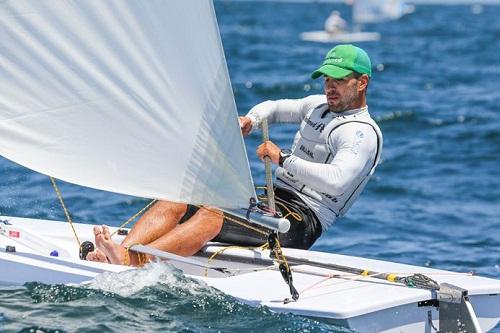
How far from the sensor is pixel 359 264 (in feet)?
16.9

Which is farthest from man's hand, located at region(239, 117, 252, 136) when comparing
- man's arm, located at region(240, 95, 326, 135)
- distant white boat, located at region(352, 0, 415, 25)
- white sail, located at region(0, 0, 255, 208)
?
distant white boat, located at region(352, 0, 415, 25)

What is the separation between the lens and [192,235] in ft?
16.7

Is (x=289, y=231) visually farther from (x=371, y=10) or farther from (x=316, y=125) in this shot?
(x=371, y=10)

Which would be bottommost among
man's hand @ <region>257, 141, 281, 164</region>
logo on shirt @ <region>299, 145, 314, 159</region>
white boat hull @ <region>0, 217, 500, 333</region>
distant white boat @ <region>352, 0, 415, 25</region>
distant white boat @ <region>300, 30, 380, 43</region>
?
white boat hull @ <region>0, 217, 500, 333</region>

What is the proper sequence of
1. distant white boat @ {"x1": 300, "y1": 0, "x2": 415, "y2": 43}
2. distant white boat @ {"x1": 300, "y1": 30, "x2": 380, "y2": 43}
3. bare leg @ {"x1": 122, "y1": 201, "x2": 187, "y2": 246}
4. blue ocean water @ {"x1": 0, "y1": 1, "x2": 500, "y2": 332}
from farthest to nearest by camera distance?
distant white boat @ {"x1": 300, "y1": 0, "x2": 415, "y2": 43}, distant white boat @ {"x1": 300, "y1": 30, "x2": 380, "y2": 43}, bare leg @ {"x1": 122, "y1": 201, "x2": 187, "y2": 246}, blue ocean water @ {"x1": 0, "y1": 1, "x2": 500, "y2": 332}

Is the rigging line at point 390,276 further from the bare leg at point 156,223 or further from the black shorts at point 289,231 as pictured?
the bare leg at point 156,223

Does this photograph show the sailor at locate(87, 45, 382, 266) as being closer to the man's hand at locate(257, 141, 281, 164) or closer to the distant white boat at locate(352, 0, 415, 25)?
the man's hand at locate(257, 141, 281, 164)

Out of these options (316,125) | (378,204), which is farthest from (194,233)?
(378,204)

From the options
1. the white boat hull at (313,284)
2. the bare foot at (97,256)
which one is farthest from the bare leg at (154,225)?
the white boat hull at (313,284)

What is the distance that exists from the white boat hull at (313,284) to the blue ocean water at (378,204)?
0.21 feet

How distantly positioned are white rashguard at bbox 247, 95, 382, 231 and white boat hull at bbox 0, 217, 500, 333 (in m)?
0.28

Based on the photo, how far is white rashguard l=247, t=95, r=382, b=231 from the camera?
5016mm

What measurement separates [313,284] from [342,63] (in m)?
1.10

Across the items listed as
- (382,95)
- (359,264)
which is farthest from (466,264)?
(382,95)
